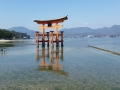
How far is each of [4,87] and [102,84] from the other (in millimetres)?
4523

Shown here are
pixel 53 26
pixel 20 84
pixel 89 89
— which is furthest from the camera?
pixel 53 26

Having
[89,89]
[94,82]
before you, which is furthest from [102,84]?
[89,89]

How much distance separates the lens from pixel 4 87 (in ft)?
25.7

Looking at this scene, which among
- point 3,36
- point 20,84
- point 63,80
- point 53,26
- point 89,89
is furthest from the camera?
point 3,36

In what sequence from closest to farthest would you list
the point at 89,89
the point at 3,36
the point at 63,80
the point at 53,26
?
the point at 89,89 → the point at 63,80 → the point at 53,26 → the point at 3,36

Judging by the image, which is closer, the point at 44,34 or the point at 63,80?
the point at 63,80

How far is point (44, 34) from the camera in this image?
38.0 meters

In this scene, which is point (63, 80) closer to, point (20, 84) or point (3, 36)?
point (20, 84)

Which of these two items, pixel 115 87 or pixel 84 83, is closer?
pixel 115 87

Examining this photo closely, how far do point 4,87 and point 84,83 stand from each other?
372 cm

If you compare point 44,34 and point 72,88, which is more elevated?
point 44,34

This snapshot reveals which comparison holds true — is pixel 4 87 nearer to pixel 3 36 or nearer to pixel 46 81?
pixel 46 81

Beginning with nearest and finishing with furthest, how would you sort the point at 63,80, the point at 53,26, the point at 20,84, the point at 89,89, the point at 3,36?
the point at 89,89 → the point at 20,84 → the point at 63,80 → the point at 53,26 → the point at 3,36

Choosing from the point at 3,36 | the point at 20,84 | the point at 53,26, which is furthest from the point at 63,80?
the point at 3,36
